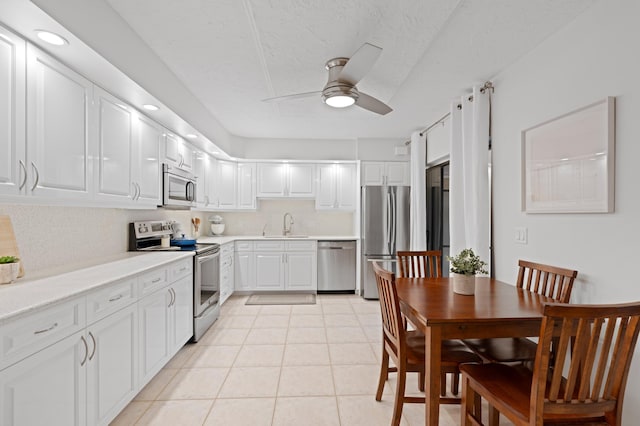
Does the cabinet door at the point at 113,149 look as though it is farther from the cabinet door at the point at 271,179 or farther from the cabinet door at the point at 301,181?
the cabinet door at the point at 301,181

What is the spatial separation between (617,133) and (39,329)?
3022 mm

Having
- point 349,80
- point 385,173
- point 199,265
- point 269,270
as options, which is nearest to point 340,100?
point 349,80

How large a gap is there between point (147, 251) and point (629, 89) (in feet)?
12.6

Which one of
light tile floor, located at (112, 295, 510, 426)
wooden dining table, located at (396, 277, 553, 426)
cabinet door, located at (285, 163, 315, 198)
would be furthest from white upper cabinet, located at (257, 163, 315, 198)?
wooden dining table, located at (396, 277, 553, 426)

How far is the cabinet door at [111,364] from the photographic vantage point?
5.47ft

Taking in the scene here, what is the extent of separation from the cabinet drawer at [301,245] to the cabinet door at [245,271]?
23.2 inches

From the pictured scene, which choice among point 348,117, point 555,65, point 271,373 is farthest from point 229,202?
point 555,65

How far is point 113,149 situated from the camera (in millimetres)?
2359

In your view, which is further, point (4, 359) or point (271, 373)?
point (271, 373)

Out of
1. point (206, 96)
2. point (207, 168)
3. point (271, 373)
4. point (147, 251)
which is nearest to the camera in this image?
point (271, 373)

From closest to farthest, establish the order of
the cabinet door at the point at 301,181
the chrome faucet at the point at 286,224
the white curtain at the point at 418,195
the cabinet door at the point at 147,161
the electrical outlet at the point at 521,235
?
the electrical outlet at the point at 521,235 → the cabinet door at the point at 147,161 → the white curtain at the point at 418,195 → the cabinet door at the point at 301,181 → the chrome faucet at the point at 286,224

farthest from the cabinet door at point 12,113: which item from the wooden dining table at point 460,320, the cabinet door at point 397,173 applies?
the cabinet door at point 397,173

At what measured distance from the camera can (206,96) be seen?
11.3ft

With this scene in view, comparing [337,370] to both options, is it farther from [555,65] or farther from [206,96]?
[206,96]
